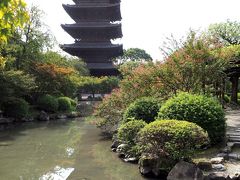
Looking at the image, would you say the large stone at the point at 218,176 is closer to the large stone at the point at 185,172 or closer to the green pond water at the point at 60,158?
the large stone at the point at 185,172

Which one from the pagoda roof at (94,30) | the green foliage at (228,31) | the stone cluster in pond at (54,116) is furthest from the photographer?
the pagoda roof at (94,30)

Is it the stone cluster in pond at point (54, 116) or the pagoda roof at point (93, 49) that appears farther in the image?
the pagoda roof at point (93, 49)

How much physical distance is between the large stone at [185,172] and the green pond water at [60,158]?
3.74 ft

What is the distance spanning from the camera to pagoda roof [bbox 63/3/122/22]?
47500 mm

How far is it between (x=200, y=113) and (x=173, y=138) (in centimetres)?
205

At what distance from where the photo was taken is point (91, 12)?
160 ft

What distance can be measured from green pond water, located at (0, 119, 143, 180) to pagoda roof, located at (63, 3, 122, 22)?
31.5 m

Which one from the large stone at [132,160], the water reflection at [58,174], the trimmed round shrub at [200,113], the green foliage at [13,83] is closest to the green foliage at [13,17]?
the water reflection at [58,174]

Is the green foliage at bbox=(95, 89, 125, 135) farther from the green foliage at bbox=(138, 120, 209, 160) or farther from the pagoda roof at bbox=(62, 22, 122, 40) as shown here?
the pagoda roof at bbox=(62, 22, 122, 40)

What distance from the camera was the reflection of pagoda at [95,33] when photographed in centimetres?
4728

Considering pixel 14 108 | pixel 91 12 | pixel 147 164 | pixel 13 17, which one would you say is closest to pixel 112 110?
pixel 147 164

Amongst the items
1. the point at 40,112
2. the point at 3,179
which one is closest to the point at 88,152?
the point at 3,179

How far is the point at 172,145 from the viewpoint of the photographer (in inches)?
332

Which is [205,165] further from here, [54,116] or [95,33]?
[95,33]
